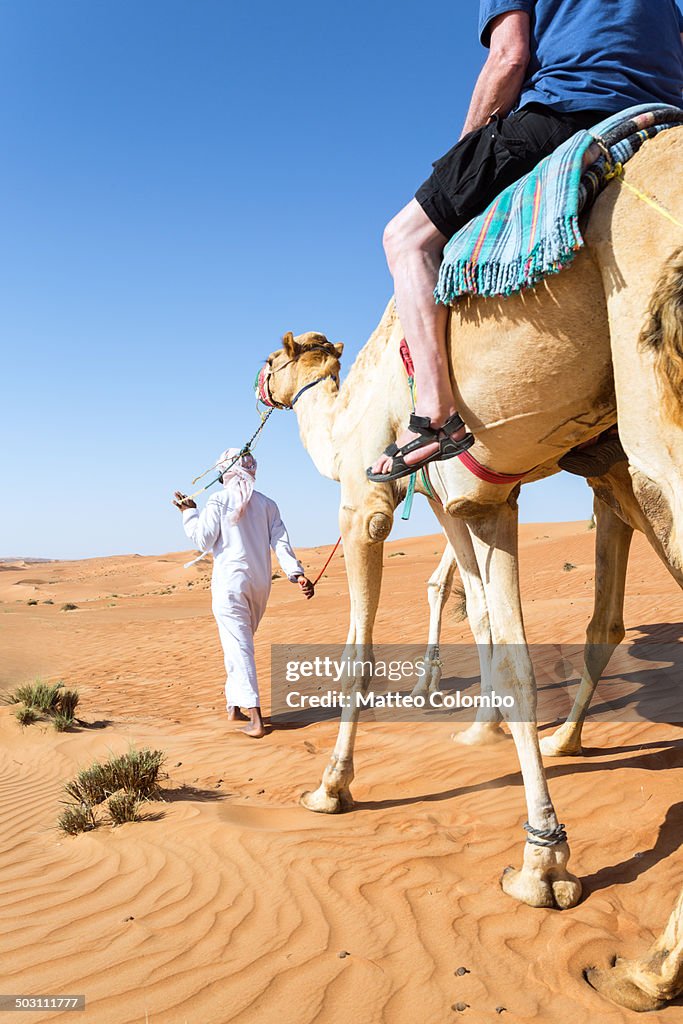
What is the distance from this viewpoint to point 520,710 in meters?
3.49

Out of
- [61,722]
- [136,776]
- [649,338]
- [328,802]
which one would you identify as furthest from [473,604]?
[61,722]

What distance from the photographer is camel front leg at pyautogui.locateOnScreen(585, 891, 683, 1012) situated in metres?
2.32

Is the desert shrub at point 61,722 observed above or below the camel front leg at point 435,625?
below

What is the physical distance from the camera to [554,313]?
8.20 feet

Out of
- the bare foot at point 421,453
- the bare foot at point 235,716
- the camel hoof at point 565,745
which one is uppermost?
the bare foot at point 421,453

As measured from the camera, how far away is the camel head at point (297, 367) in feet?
18.7

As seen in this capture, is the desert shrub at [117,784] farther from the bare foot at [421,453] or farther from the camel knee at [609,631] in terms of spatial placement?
the camel knee at [609,631]

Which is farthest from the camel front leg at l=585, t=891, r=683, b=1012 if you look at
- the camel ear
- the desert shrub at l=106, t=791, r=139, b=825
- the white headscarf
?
the white headscarf

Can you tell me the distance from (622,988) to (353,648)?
8.24 ft

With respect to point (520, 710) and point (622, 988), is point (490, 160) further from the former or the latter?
point (622, 988)

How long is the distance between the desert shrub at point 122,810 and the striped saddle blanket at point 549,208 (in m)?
3.80

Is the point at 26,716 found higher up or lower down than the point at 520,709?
lower down

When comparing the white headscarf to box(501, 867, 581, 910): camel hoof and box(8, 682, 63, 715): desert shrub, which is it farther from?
box(501, 867, 581, 910): camel hoof

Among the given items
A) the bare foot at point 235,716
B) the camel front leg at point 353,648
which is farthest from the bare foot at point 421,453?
the bare foot at point 235,716
